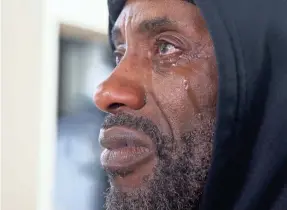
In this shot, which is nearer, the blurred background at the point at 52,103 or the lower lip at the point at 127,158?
the lower lip at the point at 127,158

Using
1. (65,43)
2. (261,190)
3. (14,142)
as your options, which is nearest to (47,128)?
(14,142)

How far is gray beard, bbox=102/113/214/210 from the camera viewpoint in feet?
1.84

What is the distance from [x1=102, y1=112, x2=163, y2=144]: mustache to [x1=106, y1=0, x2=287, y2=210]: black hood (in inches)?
3.0

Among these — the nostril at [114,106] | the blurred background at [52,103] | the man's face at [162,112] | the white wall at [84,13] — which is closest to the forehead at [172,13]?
the man's face at [162,112]

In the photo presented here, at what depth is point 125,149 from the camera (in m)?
0.57

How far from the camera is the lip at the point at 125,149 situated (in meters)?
0.56

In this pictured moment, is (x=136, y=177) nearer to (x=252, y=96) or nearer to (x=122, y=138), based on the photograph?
(x=122, y=138)

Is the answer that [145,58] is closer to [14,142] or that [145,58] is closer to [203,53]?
[203,53]

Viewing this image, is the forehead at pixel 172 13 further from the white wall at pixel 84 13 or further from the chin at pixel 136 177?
the white wall at pixel 84 13

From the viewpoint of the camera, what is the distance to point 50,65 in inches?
52.6

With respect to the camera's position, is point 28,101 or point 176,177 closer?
point 176,177

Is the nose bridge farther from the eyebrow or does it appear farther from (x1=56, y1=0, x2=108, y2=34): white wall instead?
(x1=56, y1=0, x2=108, y2=34): white wall

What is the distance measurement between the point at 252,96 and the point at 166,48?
14cm

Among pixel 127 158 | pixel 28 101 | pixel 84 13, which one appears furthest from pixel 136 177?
pixel 84 13
